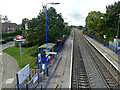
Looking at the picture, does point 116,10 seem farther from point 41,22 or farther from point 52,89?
point 52,89

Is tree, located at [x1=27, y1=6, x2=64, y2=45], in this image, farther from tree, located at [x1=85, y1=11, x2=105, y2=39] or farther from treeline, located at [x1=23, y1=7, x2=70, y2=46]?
tree, located at [x1=85, y1=11, x2=105, y2=39]

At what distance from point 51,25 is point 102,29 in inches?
887

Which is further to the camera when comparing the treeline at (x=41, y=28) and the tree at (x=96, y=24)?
the tree at (x=96, y=24)

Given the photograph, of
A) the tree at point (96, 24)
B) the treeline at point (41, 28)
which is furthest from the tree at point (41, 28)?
the tree at point (96, 24)

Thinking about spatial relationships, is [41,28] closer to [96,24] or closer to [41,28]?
[41,28]

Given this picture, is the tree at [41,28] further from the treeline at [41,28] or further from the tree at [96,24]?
the tree at [96,24]

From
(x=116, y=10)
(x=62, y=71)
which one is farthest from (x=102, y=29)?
(x=62, y=71)

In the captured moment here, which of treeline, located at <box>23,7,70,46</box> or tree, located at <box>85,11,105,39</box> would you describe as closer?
treeline, located at <box>23,7,70,46</box>

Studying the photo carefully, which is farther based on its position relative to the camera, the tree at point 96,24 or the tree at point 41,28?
the tree at point 96,24

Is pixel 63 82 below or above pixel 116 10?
below

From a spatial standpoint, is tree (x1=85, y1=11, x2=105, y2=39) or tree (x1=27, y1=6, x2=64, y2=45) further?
tree (x1=85, y1=11, x2=105, y2=39)

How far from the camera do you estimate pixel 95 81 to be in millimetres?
12266

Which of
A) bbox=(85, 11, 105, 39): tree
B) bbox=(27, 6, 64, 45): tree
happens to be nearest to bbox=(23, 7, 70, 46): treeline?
bbox=(27, 6, 64, 45): tree

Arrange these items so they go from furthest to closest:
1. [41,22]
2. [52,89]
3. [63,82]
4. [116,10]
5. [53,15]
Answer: [116,10] < [53,15] < [41,22] < [63,82] < [52,89]
